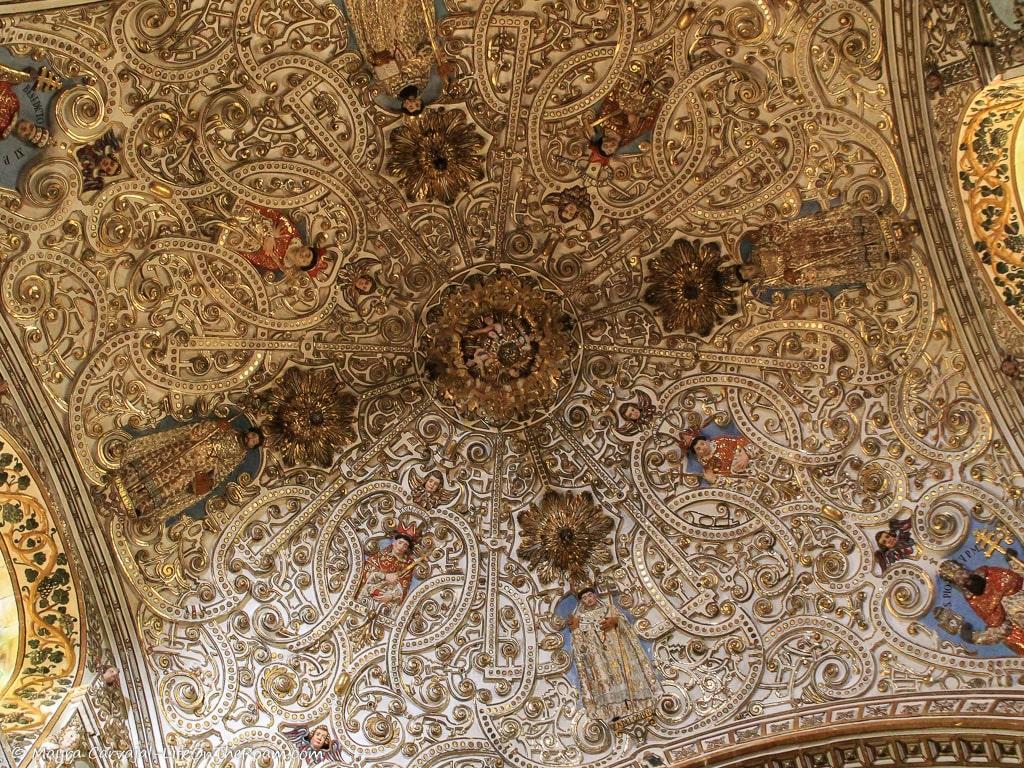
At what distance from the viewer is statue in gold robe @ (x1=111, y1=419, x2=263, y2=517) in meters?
11.7

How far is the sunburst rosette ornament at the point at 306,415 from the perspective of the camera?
40.8ft

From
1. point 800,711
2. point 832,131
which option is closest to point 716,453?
point 800,711

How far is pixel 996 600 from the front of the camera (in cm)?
1083

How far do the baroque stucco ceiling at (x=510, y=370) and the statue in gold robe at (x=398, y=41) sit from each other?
0.04m

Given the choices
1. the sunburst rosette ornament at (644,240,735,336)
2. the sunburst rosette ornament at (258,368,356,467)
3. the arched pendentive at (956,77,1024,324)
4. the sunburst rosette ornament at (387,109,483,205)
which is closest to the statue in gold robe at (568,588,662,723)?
the sunburst rosette ornament at (644,240,735,336)

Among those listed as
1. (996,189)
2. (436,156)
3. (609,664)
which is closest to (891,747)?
(609,664)

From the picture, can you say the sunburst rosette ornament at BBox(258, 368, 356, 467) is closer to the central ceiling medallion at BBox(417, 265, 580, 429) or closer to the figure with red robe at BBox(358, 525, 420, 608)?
the central ceiling medallion at BBox(417, 265, 580, 429)

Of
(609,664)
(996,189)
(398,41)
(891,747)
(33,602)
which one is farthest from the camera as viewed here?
(609,664)

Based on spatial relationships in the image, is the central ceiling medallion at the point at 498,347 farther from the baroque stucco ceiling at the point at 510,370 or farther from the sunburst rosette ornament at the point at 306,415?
the sunburst rosette ornament at the point at 306,415

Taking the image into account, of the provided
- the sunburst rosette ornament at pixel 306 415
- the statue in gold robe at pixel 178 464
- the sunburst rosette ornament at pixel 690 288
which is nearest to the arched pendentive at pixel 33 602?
the statue in gold robe at pixel 178 464

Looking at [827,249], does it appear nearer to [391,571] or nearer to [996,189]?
[996,189]

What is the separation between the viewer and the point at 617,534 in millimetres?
12664

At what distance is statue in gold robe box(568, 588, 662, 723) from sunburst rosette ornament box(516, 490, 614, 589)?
12.6 inches

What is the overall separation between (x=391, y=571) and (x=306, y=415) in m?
2.04
